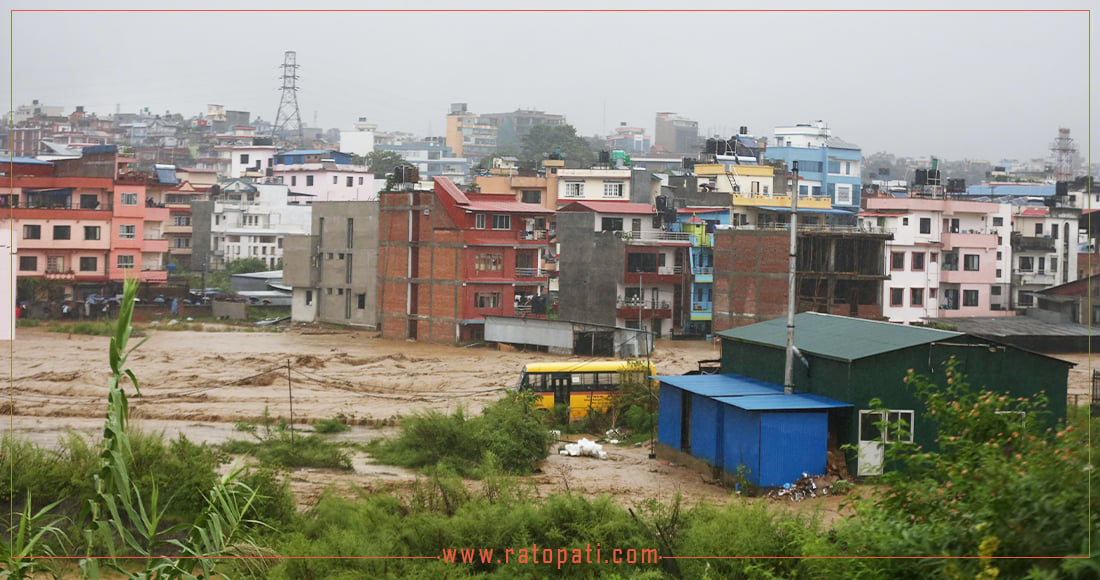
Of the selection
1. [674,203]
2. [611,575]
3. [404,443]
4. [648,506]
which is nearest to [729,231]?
[674,203]

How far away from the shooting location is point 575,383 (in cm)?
2195

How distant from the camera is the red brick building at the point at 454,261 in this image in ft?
119

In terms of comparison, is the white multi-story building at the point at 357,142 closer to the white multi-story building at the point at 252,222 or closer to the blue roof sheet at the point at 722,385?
the white multi-story building at the point at 252,222

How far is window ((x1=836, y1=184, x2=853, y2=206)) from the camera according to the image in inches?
2076

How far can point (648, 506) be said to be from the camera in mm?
12531

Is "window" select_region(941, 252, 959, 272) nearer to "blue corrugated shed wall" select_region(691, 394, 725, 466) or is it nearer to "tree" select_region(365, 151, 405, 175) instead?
"blue corrugated shed wall" select_region(691, 394, 725, 466)

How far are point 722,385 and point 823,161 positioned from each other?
3631cm

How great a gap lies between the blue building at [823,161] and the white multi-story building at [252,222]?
73.8 ft

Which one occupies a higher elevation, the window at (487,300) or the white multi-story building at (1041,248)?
the white multi-story building at (1041,248)

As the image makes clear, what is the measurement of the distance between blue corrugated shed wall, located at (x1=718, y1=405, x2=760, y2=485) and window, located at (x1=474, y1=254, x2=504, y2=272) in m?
21.0

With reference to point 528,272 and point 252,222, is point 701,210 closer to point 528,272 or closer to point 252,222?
point 528,272

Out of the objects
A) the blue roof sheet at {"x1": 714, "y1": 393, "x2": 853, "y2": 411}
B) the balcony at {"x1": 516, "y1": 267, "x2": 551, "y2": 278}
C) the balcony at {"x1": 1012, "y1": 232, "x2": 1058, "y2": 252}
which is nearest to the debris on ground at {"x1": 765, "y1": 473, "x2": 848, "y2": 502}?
the blue roof sheet at {"x1": 714, "y1": 393, "x2": 853, "y2": 411}

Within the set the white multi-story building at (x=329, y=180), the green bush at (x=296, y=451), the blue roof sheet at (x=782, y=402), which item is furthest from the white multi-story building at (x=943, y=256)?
the white multi-story building at (x=329, y=180)

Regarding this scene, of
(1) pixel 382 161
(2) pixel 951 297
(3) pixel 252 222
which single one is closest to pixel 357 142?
(1) pixel 382 161
